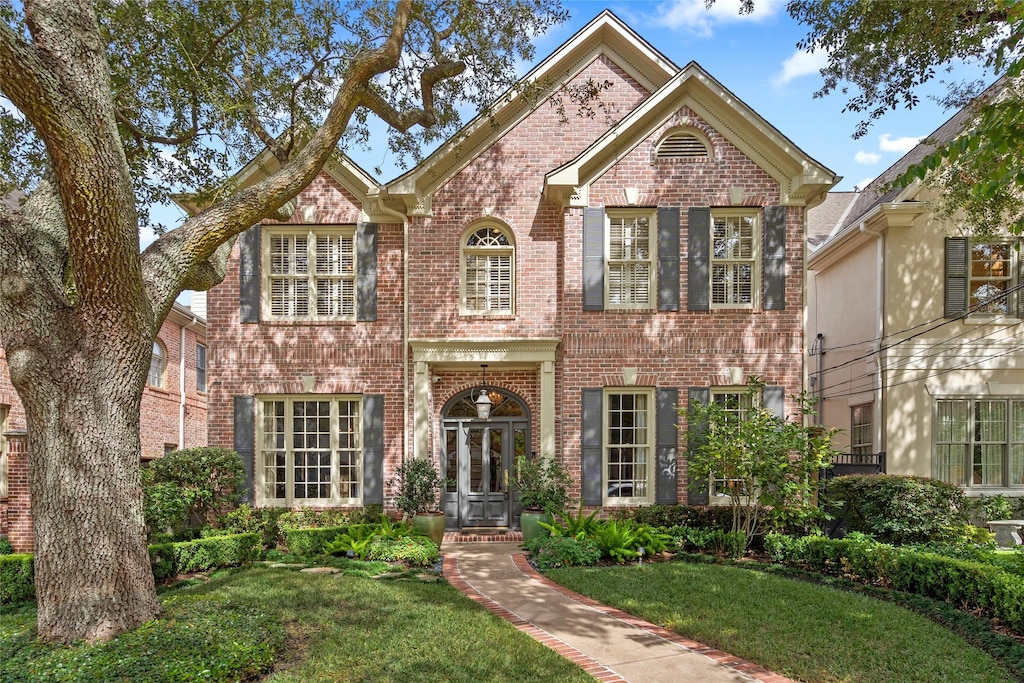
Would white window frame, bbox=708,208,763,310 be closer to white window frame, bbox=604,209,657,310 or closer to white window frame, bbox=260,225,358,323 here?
white window frame, bbox=604,209,657,310

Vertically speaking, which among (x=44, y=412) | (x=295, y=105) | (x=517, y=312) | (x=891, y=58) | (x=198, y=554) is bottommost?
(x=198, y=554)

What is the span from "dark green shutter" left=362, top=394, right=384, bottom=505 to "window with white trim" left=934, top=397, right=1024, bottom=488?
1082cm

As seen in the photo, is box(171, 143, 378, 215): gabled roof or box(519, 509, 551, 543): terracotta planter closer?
box(519, 509, 551, 543): terracotta planter

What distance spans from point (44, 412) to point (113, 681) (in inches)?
96.8

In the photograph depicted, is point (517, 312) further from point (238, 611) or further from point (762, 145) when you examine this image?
point (238, 611)

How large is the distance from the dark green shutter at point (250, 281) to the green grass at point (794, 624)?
295 inches

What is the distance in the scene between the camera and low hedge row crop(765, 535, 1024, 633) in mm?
6797

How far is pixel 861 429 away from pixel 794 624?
9.05 m

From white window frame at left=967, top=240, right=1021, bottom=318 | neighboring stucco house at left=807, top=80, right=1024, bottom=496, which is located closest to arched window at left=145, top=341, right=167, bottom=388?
neighboring stucco house at left=807, top=80, right=1024, bottom=496

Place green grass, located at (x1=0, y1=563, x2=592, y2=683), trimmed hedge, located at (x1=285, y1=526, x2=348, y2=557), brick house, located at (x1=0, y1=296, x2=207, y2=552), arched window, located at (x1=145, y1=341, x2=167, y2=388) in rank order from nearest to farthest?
green grass, located at (x1=0, y1=563, x2=592, y2=683), trimmed hedge, located at (x1=285, y1=526, x2=348, y2=557), brick house, located at (x1=0, y1=296, x2=207, y2=552), arched window, located at (x1=145, y1=341, x2=167, y2=388)

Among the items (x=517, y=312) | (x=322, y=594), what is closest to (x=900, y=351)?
(x=517, y=312)

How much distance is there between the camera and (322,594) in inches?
323

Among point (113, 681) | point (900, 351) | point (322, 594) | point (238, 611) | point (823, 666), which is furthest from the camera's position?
point (900, 351)

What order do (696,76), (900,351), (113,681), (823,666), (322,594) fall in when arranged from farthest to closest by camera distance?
(900,351), (696,76), (322,594), (823,666), (113,681)
